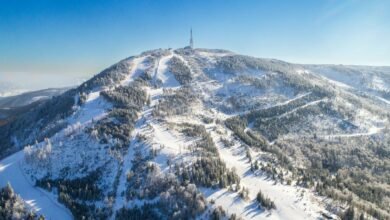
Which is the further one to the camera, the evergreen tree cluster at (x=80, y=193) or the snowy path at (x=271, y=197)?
the evergreen tree cluster at (x=80, y=193)

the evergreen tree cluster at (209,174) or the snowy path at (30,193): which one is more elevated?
the evergreen tree cluster at (209,174)

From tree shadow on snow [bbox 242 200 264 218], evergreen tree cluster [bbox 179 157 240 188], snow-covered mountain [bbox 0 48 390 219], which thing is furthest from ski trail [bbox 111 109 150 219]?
tree shadow on snow [bbox 242 200 264 218]

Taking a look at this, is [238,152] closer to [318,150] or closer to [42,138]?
[318,150]

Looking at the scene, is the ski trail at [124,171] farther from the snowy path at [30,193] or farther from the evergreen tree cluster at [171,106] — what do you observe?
the evergreen tree cluster at [171,106]

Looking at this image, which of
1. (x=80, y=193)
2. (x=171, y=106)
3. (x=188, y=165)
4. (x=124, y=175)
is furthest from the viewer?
(x=171, y=106)

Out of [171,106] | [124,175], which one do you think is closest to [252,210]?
[124,175]

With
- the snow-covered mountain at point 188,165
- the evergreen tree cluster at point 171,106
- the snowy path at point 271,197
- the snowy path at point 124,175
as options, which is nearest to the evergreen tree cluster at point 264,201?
the snow-covered mountain at point 188,165

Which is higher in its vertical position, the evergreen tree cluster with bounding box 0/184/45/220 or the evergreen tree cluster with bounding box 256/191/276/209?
the evergreen tree cluster with bounding box 256/191/276/209

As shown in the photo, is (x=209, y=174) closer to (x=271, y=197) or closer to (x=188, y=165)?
(x=188, y=165)

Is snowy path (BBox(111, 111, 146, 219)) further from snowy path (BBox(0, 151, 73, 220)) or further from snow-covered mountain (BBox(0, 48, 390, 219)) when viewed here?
snowy path (BBox(0, 151, 73, 220))
